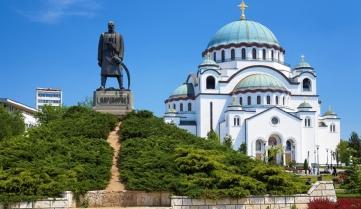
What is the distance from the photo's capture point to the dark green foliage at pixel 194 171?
696 inches

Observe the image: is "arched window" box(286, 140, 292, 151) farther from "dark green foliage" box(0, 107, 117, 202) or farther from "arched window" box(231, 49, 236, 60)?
"dark green foliage" box(0, 107, 117, 202)

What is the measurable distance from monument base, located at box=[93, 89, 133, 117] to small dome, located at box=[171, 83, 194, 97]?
58.6 metres

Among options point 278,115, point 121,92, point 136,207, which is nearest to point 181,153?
point 136,207

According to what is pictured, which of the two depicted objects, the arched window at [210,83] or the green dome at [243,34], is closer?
the arched window at [210,83]

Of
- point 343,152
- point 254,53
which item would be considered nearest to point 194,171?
point 343,152

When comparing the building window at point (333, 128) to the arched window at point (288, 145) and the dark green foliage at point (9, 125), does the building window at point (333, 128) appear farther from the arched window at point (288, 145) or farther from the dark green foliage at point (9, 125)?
the dark green foliage at point (9, 125)

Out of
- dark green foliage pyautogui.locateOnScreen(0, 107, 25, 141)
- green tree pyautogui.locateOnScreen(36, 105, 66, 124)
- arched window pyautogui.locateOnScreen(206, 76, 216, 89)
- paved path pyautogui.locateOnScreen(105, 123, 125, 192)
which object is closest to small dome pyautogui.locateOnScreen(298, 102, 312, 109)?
arched window pyautogui.locateOnScreen(206, 76, 216, 89)

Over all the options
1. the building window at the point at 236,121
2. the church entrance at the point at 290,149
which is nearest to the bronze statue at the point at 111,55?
the building window at the point at 236,121

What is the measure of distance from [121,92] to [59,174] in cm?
827

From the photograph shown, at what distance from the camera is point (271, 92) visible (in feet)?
245

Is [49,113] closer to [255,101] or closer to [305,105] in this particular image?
[255,101]

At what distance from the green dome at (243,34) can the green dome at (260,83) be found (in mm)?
6595

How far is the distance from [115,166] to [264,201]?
17.7ft

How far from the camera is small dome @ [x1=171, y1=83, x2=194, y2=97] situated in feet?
277
